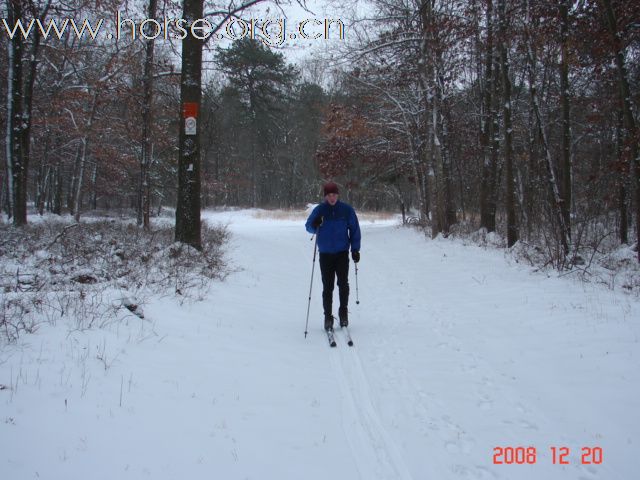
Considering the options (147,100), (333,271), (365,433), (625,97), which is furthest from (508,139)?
(147,100)

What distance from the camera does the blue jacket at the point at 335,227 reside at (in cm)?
641

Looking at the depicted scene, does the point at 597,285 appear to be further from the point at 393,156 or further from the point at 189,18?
the point at 393,156

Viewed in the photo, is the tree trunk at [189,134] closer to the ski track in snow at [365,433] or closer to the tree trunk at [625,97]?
the ski track in snow at [365,433]

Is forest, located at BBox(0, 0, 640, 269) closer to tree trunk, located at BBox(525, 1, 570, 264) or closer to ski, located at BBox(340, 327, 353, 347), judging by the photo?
tree trunk, located at BBox(525, 1, 570, 264)

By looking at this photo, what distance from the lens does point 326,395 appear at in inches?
171

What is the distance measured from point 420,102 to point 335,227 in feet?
43.7

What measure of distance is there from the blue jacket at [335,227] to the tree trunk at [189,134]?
13.1 feet

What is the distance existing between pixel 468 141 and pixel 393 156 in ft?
11.9

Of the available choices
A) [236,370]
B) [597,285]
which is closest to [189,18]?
[236,370]

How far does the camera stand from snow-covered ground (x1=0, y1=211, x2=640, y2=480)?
3.05 metres

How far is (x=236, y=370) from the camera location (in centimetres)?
465

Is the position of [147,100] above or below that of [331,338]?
above

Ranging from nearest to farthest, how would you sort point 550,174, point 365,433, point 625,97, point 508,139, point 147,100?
1. point 365,433
2. point 625,97
3. point 550,174
4. point 508,139
5. point 147,100

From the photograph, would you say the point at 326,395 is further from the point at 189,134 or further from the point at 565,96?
the point at 565,96
